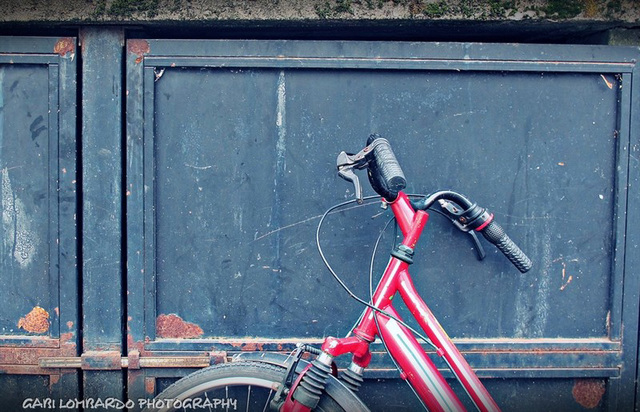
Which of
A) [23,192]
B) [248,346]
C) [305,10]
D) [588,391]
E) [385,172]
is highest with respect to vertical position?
[305,10]

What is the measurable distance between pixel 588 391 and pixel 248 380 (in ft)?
4.79

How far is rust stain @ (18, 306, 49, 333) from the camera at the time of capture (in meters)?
2.15

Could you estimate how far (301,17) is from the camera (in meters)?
2.08

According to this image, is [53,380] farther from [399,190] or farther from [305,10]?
[305,10]

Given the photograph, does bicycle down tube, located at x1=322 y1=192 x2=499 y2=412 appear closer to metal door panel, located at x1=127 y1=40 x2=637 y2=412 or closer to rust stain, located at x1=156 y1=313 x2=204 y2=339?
metal door panel, located at x1=127 y1=40 x2=637 y2=412

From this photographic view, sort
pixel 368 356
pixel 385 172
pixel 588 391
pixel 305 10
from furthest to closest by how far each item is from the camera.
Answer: pixel 588 391
pixel 305 10
pixel 368 356
pixel 385 172

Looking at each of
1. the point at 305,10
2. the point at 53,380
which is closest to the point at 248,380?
the point at 53,380

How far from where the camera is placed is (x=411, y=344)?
175 centimetres

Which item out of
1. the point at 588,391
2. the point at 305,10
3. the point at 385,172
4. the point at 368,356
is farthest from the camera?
the point at 588,391

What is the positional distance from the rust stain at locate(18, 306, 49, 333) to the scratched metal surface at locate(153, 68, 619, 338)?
18.0 inches

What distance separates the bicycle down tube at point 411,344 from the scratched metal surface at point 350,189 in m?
0.36

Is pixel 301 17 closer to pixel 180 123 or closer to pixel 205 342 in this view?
pixel 180 123

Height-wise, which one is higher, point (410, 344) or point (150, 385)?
point (410, 344)

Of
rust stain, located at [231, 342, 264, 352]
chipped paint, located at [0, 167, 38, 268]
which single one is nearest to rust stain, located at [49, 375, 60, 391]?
chipped paint, located at [0, 167, 38, 268]
